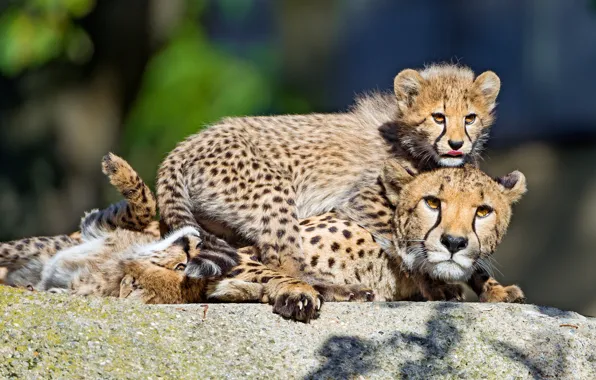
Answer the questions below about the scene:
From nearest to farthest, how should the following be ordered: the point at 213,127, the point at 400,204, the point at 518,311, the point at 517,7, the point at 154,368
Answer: the point at 154,368
the point at 518,311
the point at 400,204
the point at 213,127
the point at 517,7

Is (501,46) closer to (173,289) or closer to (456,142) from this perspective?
(456,142)

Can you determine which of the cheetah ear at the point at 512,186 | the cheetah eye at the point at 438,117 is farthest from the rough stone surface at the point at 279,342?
the cheetah eye at the point at 438,117

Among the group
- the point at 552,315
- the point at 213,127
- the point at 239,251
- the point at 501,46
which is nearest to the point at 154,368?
the point at 239,251

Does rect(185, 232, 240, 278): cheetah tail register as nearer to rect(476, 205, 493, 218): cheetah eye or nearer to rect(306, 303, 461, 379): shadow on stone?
rect(306, 303, 461, 379): shadow on stone

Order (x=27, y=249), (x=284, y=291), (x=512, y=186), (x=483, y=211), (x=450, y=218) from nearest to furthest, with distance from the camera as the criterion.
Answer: (x=284, y=291), (x=450, y=218), (x=483, y=211), (x=512, y=186), (x=27, y=249)

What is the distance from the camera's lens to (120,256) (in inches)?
202

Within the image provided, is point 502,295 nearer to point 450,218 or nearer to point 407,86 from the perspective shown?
point 450,218

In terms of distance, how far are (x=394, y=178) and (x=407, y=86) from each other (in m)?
0.57

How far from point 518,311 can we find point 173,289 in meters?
1.43

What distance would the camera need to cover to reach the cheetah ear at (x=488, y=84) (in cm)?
557

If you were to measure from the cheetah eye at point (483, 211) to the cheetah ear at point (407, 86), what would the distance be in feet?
2.63

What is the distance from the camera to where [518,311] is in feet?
15.5

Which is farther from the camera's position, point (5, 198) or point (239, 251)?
point (5, 198)

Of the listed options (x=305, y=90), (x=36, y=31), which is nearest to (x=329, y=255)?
(x=36, y=31)
